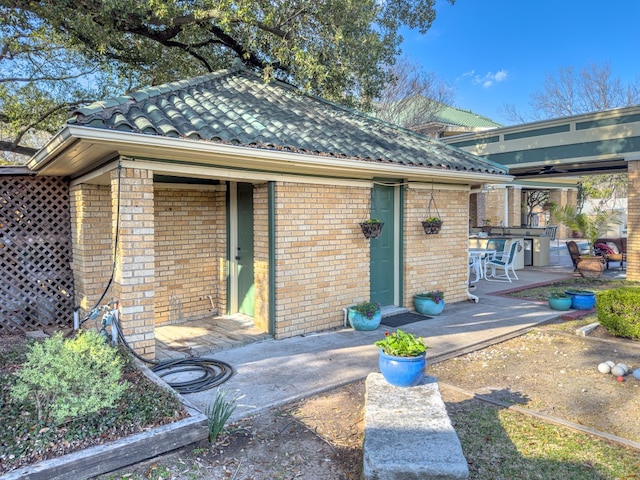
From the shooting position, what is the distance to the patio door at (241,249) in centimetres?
673

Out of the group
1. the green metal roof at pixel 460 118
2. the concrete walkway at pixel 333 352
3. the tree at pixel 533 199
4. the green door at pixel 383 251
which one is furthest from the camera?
the tree at pixel 533 199

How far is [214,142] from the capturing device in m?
4.75

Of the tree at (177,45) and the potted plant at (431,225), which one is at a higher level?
the tree at (177,45)

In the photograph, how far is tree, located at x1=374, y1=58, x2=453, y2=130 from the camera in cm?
1933

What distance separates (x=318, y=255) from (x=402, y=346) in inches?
109

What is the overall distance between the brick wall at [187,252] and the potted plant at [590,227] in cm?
967

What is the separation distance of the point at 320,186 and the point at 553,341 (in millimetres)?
4178

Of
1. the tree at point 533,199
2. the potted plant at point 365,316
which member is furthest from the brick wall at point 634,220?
the tree at point 533,199

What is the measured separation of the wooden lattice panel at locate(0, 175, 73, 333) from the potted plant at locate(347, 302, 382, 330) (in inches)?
182

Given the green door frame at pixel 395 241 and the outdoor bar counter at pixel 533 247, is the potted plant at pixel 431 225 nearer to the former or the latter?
the green door frame at pixel 395 241

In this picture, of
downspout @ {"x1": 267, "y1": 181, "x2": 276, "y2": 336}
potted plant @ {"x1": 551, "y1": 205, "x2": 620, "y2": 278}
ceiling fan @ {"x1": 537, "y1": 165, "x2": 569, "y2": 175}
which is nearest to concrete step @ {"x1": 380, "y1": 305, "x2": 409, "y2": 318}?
downspout @ {"x1": 267, "y1": 181, "x2": 276, "y2": 336}

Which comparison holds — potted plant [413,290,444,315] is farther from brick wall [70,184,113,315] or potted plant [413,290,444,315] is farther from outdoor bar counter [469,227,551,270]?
outdoor bar counter [469,227,551,270]

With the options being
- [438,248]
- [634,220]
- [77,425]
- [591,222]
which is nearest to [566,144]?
[591,222]

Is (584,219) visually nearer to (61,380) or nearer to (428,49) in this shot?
(428,49)
